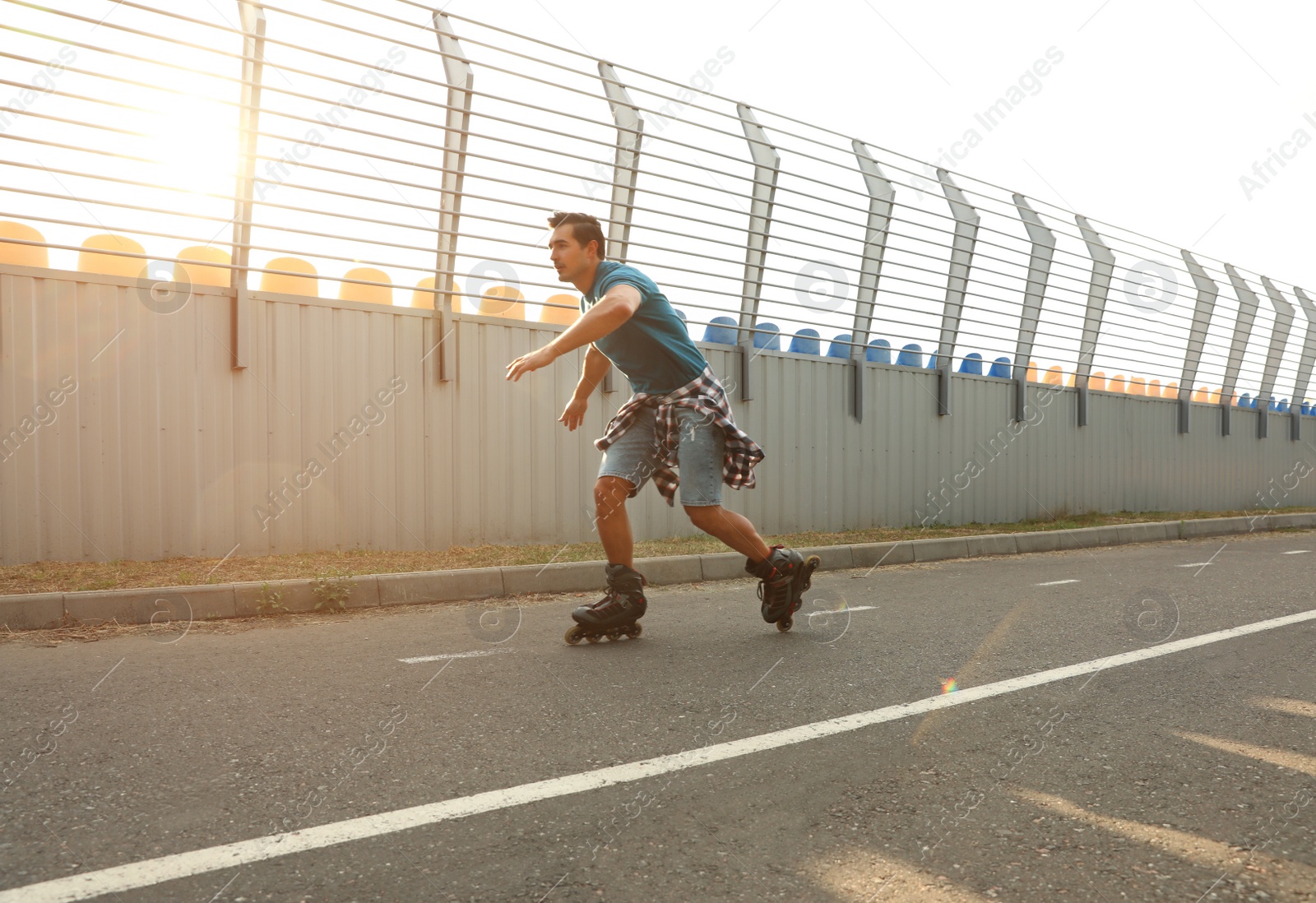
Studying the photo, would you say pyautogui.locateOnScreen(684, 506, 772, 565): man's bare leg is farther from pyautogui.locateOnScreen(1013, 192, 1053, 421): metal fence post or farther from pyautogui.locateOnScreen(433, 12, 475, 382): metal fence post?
pyautogui.locateOnScreen(1013, 192, 1053, 421): metal fence post

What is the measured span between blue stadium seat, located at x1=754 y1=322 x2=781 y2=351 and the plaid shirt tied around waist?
5231 millimetres

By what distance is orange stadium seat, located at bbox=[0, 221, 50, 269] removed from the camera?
6.03 meters

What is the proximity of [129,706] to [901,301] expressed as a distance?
30.1ft

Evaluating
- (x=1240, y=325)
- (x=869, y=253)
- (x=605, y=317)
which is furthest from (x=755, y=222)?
(x=1240, y=325)

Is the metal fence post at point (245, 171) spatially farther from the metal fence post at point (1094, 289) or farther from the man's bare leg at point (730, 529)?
the metal fence post at point (1094, 289)

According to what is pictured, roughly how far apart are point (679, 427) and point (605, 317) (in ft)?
2.21

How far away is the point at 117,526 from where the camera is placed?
623 cm

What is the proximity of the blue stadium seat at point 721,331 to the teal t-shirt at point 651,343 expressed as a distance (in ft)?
16.0

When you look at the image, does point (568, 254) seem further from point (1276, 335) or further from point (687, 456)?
point (1276, 335)

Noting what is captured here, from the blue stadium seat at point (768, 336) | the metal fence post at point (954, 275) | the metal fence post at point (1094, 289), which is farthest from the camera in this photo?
the metal fence post at point (1094, 289)

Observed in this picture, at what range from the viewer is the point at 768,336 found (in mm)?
9867

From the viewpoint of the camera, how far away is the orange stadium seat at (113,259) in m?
6.38

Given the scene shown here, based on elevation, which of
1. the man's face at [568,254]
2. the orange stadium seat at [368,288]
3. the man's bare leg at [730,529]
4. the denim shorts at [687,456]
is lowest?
the man's bare leg at [730,529]

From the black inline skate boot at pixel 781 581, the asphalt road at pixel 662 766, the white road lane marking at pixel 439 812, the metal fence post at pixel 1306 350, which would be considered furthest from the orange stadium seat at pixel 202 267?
the metal fence post at pixel 1306 350
